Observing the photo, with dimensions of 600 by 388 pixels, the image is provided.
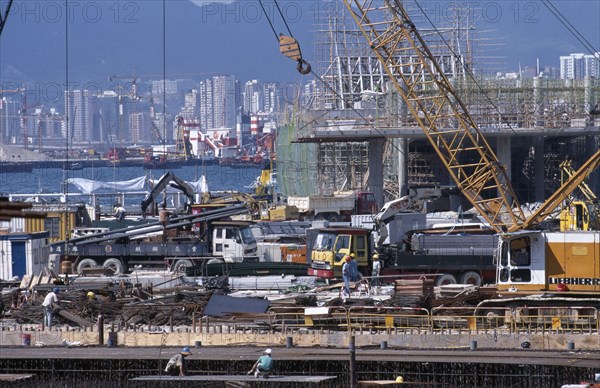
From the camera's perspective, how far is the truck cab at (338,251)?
1519 inches

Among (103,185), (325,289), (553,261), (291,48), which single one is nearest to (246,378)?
(553,261)

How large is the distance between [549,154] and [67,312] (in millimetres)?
48269

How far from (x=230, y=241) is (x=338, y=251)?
6.60 meters

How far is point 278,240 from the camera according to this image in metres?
50.5

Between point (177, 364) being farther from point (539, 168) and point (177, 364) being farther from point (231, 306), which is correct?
point (539, 168)

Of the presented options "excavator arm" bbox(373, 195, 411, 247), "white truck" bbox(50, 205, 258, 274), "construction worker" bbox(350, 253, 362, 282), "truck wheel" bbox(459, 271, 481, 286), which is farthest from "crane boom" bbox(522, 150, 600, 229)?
"white truck" bbox(50, 205, 258, 274)

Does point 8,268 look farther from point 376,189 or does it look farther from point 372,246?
point 376,189

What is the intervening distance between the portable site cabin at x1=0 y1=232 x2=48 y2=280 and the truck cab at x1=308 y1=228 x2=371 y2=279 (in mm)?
8875

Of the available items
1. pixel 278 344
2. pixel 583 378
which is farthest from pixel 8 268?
pixel 583 378

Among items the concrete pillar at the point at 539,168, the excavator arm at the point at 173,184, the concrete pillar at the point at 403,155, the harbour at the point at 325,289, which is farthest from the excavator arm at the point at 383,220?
the concrete pillar at the point at 539,168

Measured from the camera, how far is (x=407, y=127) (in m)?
64.2

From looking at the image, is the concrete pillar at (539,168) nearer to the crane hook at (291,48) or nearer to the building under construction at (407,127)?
the building under construction at (407,127)

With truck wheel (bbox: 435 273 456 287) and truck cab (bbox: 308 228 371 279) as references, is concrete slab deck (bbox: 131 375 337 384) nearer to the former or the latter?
truck wheel (bbox: 435 273 456 287)

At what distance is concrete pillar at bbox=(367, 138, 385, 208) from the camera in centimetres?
6556
